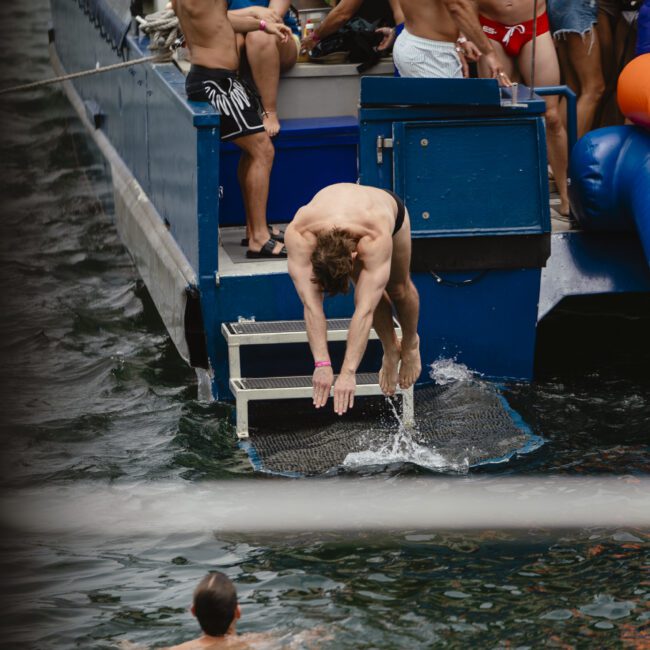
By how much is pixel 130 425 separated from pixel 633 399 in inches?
135

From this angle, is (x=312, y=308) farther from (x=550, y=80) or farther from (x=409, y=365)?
(x=550, y=80)

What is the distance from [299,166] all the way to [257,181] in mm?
939

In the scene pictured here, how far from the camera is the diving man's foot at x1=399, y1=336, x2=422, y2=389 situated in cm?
774

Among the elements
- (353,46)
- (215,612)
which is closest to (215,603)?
(215,612)

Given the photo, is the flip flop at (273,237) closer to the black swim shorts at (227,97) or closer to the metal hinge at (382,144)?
the black swim shorts at (227,97)

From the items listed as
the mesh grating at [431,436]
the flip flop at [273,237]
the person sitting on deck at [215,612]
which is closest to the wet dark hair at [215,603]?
the person sitting on deck at [215,612]

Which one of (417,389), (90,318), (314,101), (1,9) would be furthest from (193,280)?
(1,9)

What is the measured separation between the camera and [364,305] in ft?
21.7

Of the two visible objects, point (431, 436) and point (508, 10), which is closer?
point (431, 436)

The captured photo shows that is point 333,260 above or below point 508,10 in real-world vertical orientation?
below

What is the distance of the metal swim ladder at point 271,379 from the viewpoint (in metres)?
7.84

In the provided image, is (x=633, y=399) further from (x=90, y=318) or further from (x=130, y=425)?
(x=90, y=318)

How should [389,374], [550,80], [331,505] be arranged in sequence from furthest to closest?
1. [550,80]
2. [389,374]
3. [331,505]

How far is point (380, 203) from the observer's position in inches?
278
